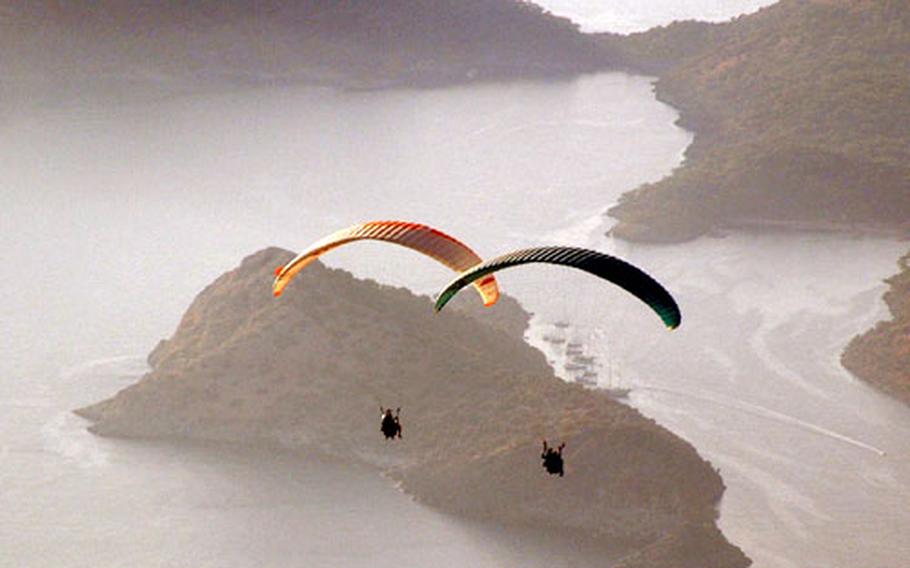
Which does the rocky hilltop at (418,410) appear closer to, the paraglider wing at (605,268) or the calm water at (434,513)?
the calm water at (434,513)

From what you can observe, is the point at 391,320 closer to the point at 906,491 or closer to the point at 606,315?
Result: the point at 906,491

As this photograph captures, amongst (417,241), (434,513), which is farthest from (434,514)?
(417,241)

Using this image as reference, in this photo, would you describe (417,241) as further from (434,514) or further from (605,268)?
(434,514)

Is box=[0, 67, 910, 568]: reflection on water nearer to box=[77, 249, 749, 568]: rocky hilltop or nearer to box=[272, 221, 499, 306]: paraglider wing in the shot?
box=[77, 249, 749, 568]: rocky hilltop

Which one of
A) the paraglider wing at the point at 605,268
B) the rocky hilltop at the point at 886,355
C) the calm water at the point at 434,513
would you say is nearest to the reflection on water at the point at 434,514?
the calm water at the point at 434,513

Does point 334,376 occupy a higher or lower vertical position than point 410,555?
higher

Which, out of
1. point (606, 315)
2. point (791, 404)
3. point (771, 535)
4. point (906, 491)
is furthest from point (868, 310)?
point (771, 535)
